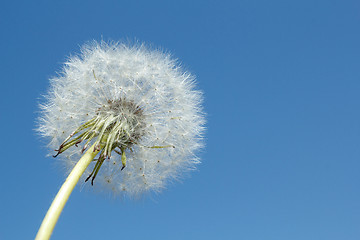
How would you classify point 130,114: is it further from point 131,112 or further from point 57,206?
point 57,206

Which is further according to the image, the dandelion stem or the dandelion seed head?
the dandelion seed head

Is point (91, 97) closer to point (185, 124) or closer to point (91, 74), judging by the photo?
point (91, 74)

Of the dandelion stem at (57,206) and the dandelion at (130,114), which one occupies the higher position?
the dandelion at (130,114)

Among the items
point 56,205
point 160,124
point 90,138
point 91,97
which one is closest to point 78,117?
point 91,97

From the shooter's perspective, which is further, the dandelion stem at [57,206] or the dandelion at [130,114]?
the dandelion at [130,114]

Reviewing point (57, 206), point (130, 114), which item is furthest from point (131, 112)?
point (57, 206)

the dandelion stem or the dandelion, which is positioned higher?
the dandelion
